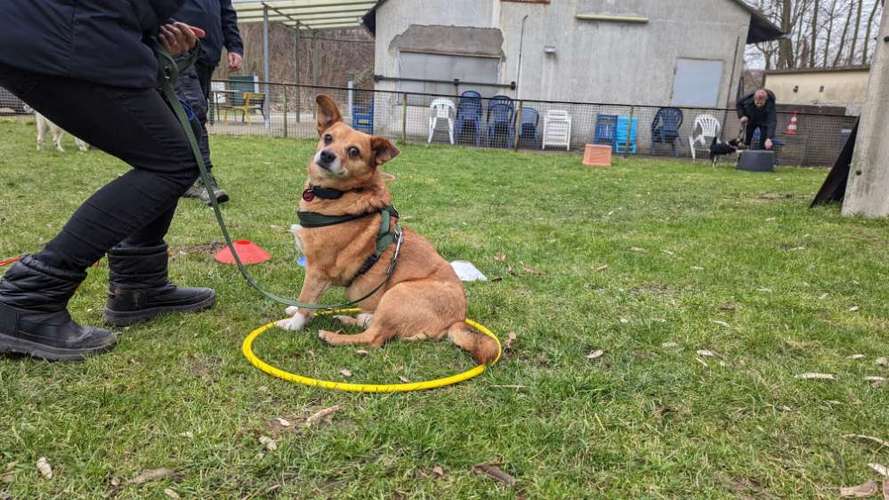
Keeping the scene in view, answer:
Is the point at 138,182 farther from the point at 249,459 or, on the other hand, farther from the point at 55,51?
the point at 249,459

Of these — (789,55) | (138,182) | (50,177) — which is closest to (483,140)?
(50,177)

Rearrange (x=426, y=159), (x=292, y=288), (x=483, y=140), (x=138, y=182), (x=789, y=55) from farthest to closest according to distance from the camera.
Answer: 1. (x=789, y=55)
2. (x=483, y=140)
3. (x=426, y=159)
4. (x=292, y=288)
5. (x=138, y=182)

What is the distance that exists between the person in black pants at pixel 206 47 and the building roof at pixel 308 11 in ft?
37.7

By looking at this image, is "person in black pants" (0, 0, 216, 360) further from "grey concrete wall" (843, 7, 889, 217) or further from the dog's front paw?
"grey concrete wall" (843, 7, 889, 217)

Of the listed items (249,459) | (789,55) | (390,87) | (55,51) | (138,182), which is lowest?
(249,459)

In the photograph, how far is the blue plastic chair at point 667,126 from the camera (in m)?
16.9

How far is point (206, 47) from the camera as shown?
5.38 metres

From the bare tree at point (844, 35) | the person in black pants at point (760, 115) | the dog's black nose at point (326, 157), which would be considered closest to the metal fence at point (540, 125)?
the person in black pants at point (760, 115)

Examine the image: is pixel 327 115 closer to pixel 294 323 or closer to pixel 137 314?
pixel 294 323

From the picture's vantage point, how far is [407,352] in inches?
112

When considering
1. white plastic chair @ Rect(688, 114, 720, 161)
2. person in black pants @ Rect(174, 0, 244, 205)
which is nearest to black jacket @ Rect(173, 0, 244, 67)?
person in black pants @ Rect(174, 0, 244, 205)

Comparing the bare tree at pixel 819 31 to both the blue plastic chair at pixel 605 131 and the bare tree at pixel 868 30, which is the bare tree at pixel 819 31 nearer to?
the bare tree at pixel 868 30

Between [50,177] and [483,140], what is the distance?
37.1 feet

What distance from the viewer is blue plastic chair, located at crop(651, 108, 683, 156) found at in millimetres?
16906
